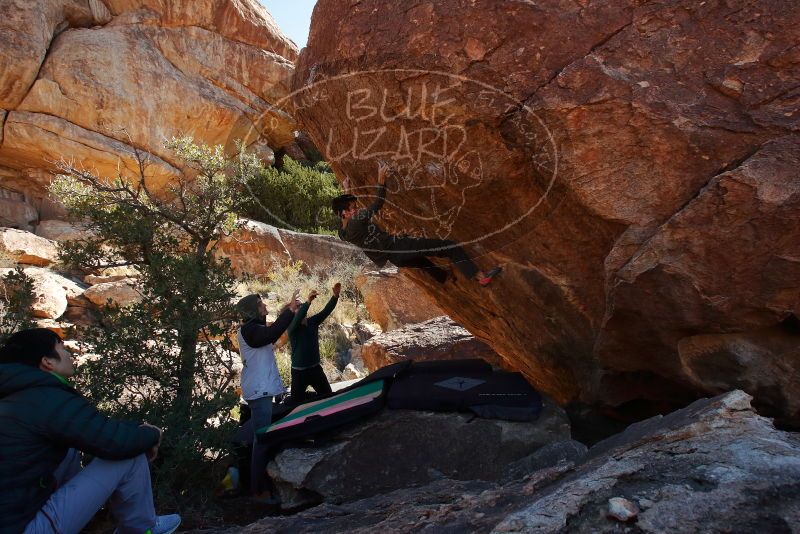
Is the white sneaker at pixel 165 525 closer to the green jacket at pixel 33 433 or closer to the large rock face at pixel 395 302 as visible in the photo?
the green jacket at pixel 33 433

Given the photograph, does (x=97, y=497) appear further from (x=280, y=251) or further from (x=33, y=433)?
(x=280, y=251)

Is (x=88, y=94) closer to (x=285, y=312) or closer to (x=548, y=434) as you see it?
(x=285, y=312)

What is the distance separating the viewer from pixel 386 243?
4953mm

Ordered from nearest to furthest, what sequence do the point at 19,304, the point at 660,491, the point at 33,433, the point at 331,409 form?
1. the point at 660,491
2. the point at 33,433
3. the point at 19,304
4. the point at 331,409

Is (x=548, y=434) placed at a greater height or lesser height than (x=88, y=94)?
lesser

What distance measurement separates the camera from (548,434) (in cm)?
410

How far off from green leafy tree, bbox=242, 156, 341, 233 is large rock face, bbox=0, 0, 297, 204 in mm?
1848

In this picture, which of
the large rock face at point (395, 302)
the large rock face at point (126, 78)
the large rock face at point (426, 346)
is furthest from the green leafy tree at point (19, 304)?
the large rock face at point (126, 78)

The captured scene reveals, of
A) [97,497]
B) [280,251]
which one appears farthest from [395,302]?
[97,497]

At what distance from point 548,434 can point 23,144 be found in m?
15.7

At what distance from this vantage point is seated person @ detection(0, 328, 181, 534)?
244 centimetres

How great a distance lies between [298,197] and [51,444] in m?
16.7

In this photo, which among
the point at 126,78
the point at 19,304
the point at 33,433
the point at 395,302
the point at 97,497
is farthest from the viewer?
the point at 126,78

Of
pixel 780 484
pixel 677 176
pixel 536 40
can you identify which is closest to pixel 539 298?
pixel 677 176
